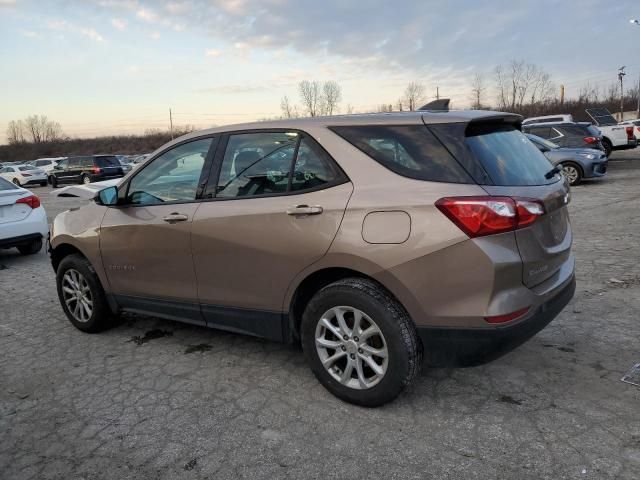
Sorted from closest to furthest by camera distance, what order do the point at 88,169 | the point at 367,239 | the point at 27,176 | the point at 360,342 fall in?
the point at 367,239
the point at 360,342
the point at 88,169
the point at 27,176

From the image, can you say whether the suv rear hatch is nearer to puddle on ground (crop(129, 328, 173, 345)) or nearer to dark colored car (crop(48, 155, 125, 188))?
puddle on ground (crop(129, 328, 173, 345))

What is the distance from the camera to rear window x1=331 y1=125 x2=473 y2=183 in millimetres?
2754

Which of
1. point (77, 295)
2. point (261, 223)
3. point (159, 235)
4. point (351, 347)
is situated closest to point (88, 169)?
point (77, 295)

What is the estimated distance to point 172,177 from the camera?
393 cm

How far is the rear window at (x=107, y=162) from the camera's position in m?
27.8

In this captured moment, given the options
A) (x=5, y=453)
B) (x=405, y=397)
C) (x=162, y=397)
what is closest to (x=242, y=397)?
(x=162, y=397)

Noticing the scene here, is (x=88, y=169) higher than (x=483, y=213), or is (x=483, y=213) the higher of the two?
(x=88, y=169)

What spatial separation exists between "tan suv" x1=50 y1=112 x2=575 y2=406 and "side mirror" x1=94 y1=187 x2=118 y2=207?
0.36 meters

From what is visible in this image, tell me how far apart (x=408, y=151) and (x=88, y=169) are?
28359 millimetres

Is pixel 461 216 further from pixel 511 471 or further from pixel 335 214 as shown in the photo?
pixel 511 471

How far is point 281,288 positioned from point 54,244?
268cm

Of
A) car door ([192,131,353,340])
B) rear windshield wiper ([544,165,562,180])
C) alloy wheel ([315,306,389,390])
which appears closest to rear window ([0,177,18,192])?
car door ([192,131,353,340])

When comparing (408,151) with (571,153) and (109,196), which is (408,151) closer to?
(109,196)

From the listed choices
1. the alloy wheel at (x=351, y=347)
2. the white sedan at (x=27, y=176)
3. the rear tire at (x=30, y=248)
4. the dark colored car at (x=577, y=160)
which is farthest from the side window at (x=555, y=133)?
the white sedan at (x=27, y=176)
